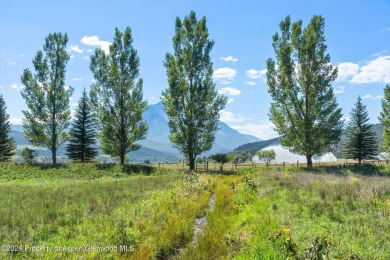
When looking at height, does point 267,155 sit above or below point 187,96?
below

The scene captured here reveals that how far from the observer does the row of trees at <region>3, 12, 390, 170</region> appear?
33750 millimetres

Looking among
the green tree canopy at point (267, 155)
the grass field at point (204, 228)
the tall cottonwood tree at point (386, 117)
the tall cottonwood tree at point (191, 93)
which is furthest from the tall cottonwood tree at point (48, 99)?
the green tree canopy at point (267, 155)

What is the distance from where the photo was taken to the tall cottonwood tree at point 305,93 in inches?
1315

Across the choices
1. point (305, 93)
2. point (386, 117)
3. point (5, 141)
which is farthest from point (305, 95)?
point (5, 141)

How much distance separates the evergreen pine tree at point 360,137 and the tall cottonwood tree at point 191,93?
111 feet

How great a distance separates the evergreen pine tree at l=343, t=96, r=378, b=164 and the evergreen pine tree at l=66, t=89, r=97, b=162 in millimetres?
50165

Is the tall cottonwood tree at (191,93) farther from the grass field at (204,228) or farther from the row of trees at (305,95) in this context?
the grass field at (204,228)

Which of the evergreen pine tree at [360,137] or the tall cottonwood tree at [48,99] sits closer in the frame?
the tall cottonwood tree at [48,99]

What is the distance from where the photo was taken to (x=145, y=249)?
706cm

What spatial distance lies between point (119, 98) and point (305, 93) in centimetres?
2546

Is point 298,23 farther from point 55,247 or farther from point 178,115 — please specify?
point 55,247

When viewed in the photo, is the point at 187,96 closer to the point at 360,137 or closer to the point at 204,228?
the point at 204,228

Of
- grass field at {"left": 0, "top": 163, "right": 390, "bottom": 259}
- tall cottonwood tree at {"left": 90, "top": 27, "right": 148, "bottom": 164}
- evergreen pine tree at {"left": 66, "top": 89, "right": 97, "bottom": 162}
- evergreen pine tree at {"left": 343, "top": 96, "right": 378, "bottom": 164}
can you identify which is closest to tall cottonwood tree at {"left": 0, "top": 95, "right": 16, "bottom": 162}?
evergreen pine tree at {"left": 66, "top": 89, "right": 97, "bottom": 162}

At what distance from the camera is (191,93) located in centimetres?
3591
